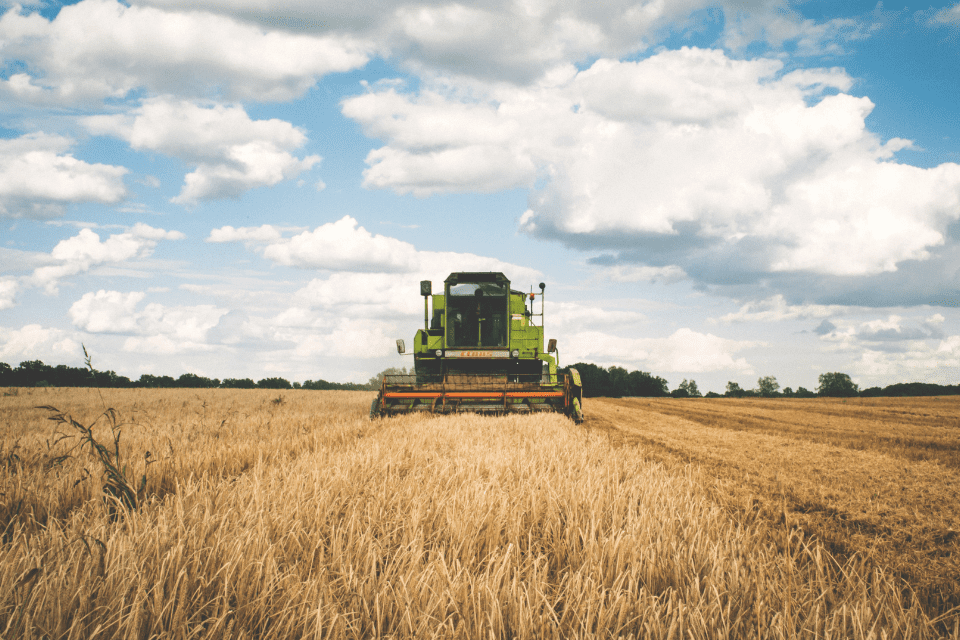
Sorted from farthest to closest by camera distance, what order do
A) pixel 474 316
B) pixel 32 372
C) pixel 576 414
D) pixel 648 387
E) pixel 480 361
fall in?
pixel 648 387, pixel 32 372, pixel 474 316, pixel 480 361, pixel 576 414

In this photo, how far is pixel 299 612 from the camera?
6.03 ft

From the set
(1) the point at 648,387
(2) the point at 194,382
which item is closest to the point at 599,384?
(1) the point at 648,387

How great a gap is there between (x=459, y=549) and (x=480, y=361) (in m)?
10.5

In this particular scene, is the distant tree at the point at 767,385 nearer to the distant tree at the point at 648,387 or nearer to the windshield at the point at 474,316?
the distant tree at the point at 648,387

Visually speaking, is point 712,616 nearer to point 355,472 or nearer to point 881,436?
point 355,472

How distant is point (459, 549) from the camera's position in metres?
2.55

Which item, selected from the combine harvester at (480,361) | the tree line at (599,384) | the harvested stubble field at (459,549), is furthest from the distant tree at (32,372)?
the harvested stubble field at (459,549)

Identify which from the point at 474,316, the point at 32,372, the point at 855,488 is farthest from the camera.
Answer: the point at 32,372

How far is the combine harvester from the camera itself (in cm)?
1127

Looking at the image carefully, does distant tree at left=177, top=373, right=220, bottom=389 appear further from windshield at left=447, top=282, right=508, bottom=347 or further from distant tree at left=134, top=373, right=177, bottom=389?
windshield at left=447, top=282, right=508, bottom=347

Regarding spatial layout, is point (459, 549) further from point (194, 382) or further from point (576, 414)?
point (194, 382)

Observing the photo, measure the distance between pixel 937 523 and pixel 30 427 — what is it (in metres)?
14.5

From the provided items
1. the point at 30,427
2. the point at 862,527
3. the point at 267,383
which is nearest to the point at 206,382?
the point at 267,383

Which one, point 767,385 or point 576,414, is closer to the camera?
point 576,414
